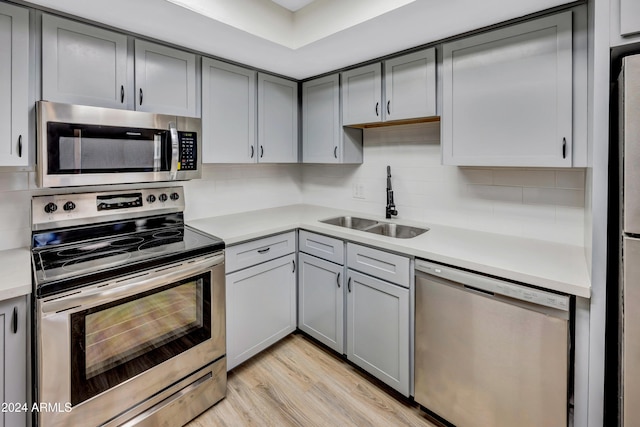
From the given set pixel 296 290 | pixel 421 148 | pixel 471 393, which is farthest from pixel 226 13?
pixel 471 393

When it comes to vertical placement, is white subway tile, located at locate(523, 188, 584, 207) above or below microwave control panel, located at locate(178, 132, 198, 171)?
below

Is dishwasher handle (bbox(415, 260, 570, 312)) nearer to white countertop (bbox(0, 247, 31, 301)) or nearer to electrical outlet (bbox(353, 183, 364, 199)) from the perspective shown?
electrical outlet (bbox(353, 183, 364, 199))

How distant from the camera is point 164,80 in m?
1.87

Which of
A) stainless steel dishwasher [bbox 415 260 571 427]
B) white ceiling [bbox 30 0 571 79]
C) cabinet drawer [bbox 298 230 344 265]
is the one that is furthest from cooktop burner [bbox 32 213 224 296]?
stainless steel dishwasher [bbox 415 260 571 427]

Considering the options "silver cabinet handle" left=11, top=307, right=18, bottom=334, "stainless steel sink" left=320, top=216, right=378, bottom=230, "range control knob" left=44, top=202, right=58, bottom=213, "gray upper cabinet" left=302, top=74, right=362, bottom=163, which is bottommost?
"silver cabinet handle" left=11, top=307, right=18, bottom=334

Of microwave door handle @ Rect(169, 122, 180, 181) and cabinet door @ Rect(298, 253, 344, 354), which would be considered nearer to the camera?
microwave door handle @ Rect(169, 122, 180, 181)

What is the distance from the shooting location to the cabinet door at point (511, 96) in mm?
1440

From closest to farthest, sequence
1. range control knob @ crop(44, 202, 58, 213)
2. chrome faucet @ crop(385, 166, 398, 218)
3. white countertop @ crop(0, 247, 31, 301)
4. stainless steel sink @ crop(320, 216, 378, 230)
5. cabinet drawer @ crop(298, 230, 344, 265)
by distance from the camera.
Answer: white countertop @ crop(0, 247, 31, 301), range control knob @ crop(44, 202, 58, 213), cabinet drawer @ crop(298, 230, 344, 265), chrome faucet @ crop(385, 166, 398, 218), stainless steel sink @ crop(320, 216, 378, 230)

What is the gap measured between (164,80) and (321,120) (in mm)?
1182

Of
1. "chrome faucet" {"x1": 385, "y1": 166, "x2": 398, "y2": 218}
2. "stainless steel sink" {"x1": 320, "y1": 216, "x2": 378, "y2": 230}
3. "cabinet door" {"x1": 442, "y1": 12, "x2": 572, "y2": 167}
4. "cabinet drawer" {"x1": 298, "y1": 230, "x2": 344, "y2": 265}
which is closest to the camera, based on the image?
"cabinet door" {"x1": 442, "y1": 12, "x2": 572, "y2": 167}

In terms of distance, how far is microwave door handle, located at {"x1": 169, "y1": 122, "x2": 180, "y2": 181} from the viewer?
1804 mm

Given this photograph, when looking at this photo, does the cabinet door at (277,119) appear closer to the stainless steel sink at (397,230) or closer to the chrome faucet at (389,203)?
the chrome faucet at (389,203)

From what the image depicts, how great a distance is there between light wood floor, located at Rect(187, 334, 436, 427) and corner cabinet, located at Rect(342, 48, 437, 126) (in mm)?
1716

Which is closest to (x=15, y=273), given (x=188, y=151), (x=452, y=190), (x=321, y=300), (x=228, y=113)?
(x=188, y=151)
